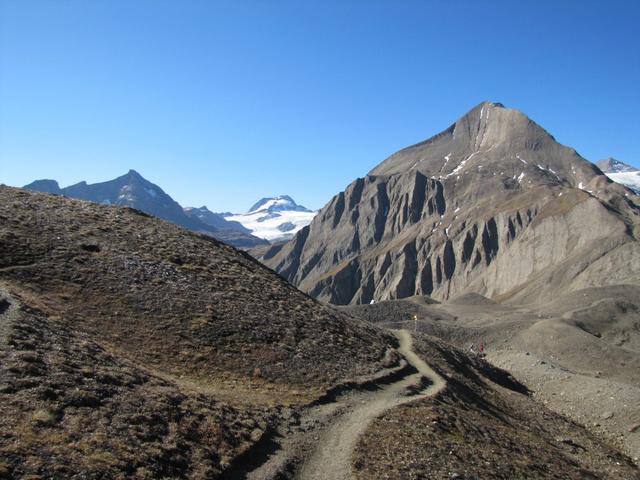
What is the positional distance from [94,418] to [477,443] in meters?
18.6

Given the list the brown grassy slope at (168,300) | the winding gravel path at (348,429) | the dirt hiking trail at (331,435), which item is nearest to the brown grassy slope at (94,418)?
the dirt hiking trail at (331,435)

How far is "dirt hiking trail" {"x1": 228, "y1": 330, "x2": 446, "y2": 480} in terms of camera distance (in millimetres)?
19344

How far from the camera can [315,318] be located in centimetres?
4034

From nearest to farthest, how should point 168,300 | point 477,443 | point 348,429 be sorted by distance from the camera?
point 348,429
point 477,443
point 168,300

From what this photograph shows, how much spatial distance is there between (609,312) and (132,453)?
86.5 m

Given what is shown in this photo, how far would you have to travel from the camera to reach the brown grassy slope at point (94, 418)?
15266 mm

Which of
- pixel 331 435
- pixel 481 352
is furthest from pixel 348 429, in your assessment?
pixel 481 352

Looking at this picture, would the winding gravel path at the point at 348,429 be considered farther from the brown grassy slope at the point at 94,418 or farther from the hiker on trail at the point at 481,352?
the hiker on trail at the point at 481,352

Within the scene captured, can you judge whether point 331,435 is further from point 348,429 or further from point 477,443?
point 477,443

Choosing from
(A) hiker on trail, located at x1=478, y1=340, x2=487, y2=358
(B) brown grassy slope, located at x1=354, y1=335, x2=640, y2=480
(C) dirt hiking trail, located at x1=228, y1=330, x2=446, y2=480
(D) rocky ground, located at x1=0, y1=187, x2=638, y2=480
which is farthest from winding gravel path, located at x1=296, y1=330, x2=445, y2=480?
(A) hiker on trail, located at x1=478, y1=340, x2=487, y2=358

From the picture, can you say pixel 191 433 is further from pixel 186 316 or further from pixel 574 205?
pixel 574 205

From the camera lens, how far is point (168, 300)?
1324 inches

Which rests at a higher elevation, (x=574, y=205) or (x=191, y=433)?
(x=574, y=205)

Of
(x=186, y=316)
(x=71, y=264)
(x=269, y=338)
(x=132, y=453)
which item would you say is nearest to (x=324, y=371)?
(x=269, y=338)
